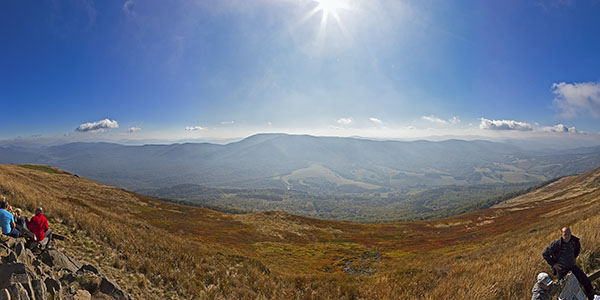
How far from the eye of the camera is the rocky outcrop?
16.9 ft

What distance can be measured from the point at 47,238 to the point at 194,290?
6.46 m

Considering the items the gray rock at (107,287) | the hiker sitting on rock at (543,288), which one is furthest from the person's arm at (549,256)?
the gray rock at (107,287)

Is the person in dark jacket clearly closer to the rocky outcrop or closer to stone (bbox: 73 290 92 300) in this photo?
the rocky outcrop

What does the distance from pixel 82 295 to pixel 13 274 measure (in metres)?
1.67

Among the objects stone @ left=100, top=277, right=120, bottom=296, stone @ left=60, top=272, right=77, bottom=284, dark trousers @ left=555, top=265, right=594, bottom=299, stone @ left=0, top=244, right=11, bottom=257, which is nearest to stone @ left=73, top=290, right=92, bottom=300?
stone @ left=100, top=277, right=120, bottom=296

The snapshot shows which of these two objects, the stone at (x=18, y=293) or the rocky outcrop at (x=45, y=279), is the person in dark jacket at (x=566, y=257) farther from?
the stone at (x=18, y=293)

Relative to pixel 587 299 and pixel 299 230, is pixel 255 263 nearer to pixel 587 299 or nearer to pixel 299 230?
pixel 587 299

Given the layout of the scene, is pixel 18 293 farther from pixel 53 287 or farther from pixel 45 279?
pixel 45 279

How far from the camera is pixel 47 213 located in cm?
1303

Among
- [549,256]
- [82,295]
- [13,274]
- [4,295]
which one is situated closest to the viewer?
[4,295]

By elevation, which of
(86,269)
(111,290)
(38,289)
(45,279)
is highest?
(38,289)

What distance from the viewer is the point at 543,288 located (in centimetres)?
684

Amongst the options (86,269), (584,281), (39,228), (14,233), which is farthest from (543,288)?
(14,233)

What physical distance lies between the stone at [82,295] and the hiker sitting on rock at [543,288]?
43.1ft
